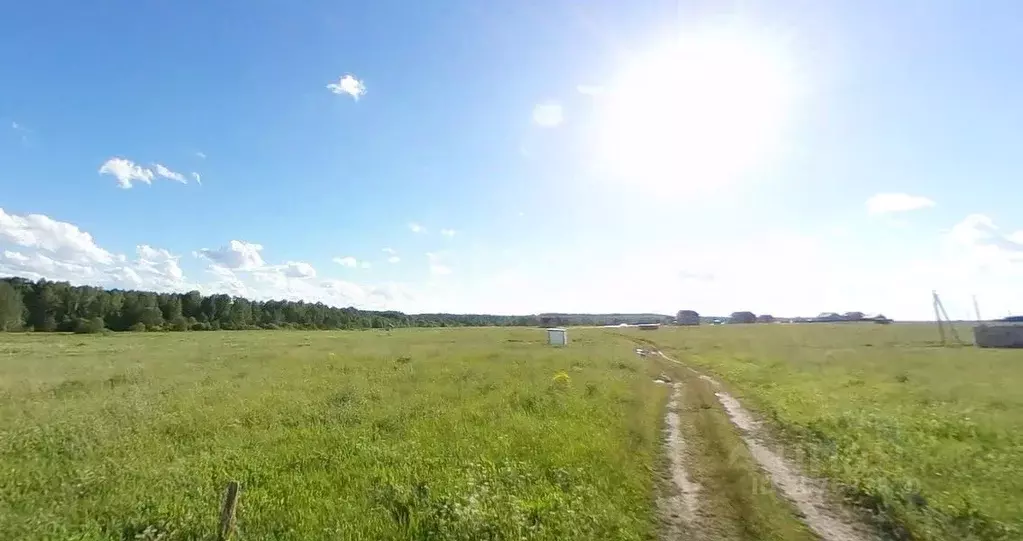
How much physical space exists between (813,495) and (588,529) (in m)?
6.28

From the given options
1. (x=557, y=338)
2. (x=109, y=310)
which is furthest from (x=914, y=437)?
(x=109, y=310)

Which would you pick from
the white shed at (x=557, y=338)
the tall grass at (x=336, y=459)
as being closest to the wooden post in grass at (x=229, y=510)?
the tall grass at (x=336, y=459)

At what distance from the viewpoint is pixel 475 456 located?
15.8m

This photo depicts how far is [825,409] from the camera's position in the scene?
76.4 feet

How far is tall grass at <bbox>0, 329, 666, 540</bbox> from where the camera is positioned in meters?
11.2

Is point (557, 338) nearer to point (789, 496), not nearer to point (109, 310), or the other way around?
point (789, 496)

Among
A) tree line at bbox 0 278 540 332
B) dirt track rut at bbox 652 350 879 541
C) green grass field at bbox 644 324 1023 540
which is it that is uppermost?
tree line at bbox 0 278 540 332

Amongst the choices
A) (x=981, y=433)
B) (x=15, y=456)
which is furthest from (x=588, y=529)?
(x=15, y=456)

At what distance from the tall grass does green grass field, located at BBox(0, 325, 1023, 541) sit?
0.07 metres

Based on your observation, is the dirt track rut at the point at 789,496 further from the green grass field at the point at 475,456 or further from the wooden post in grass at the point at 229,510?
the wooden post in grass at the point at 229,510

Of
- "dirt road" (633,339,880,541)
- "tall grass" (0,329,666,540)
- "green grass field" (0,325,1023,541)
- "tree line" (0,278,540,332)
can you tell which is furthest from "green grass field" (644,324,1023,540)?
"tree line" (0,278,540,332)

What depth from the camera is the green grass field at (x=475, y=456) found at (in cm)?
1120

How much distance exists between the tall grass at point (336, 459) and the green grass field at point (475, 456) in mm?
74

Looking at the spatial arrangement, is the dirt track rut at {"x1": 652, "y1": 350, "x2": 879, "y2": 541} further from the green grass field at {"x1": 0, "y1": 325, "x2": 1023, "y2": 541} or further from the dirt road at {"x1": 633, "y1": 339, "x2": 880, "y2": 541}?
the green grass field at {"x1": 0, "y1": 325, "x2": 1023, "y2": 541}
